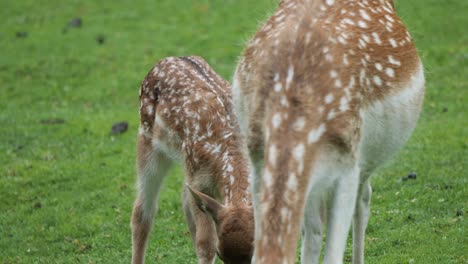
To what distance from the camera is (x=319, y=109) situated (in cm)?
450

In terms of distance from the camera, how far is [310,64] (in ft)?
15.2

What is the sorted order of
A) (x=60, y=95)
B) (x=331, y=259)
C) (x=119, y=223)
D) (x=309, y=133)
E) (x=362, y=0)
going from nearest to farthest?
1. (x=309, y=133)
2. (x=331, y=259)
3. (x=362, y=0)
4. (x=119, y=223)
5. (x=60, y=95)

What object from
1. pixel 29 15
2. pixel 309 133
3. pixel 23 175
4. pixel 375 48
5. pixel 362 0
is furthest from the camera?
pixel 29 15

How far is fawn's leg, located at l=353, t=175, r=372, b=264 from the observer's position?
245 inches

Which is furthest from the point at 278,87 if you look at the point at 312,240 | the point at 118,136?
the point at 118,136

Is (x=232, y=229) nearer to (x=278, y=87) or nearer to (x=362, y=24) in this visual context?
(x=278, y=87)

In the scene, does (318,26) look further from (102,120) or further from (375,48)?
(102,120)

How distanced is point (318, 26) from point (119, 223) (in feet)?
15.0

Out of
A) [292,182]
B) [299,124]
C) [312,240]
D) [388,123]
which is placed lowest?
[312,240]

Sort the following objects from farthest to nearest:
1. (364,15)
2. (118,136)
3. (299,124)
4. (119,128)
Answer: (119,128), (118,136), (364,15), (299,124)

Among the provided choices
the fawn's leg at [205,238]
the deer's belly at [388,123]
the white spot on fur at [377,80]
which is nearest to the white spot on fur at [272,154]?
the deer's belly at [388,123]

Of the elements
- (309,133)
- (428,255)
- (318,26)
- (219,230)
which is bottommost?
(428,255)

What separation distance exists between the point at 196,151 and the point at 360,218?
4.73 feet

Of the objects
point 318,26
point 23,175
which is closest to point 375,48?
point 318,26
